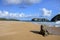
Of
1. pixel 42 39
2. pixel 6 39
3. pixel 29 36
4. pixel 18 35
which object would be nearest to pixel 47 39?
pixel 42 39

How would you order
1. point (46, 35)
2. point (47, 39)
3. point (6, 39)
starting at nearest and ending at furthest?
point (6, 39) < point (47, 39) < point (46, 35)

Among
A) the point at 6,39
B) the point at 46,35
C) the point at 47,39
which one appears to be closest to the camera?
the point at 6,39

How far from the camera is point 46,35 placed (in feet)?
30.7

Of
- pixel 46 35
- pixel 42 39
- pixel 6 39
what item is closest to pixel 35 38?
pixel 42 39

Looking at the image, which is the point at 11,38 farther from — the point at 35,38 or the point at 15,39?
the point at 35,38

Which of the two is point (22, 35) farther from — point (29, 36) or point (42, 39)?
point (42, 39)

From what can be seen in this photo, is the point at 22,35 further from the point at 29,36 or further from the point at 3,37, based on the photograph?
the point at 3,37

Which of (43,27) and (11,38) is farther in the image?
(43,27)

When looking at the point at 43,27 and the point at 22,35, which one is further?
the point at 43,27

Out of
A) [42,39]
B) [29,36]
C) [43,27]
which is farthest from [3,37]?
[43,27]

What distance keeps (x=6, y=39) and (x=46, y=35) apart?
101 inches

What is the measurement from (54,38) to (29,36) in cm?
148

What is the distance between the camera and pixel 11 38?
8.34m

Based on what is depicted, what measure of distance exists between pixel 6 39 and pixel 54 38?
9.25ft
